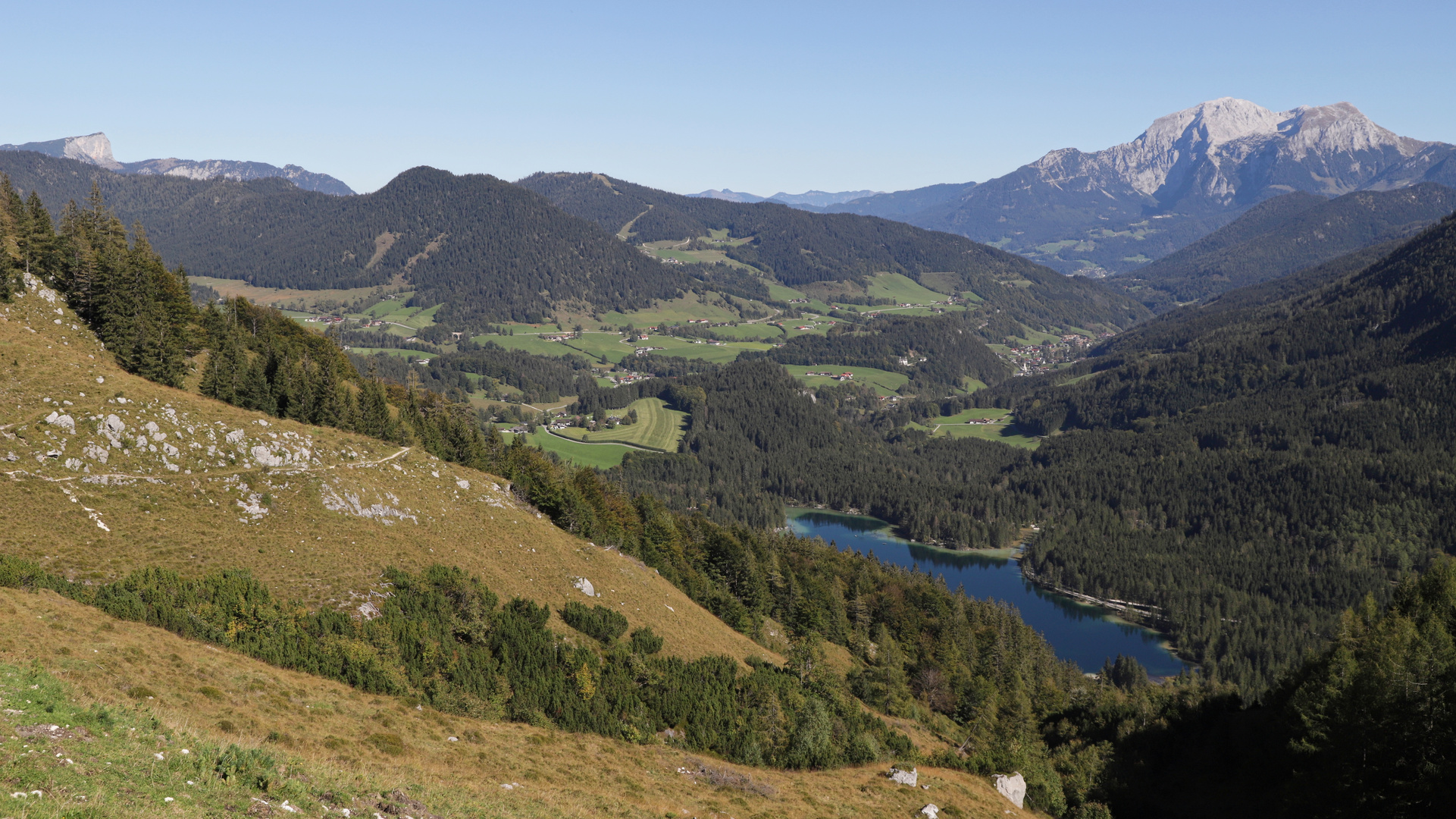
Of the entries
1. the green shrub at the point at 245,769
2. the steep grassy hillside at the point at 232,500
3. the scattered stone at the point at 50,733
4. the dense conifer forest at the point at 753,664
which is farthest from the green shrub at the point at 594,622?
the scattered stone at the point at 50,733

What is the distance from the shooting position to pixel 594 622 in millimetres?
76375

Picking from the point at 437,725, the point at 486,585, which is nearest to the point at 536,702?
the point at 437,725

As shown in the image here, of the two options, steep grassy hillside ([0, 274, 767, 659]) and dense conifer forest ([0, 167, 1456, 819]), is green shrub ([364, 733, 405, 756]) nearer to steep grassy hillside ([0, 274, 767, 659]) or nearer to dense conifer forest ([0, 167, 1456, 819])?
dense conifer forest ([0, 167, 1456, 819])

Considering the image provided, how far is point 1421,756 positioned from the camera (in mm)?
56000

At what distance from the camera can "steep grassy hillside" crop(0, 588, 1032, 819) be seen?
2753 centimetres

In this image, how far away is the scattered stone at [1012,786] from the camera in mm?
73000

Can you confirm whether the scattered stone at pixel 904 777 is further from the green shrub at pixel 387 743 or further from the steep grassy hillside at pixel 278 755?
the green shrub at pixel 387 743

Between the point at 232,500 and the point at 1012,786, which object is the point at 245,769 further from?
the point at 1012,786

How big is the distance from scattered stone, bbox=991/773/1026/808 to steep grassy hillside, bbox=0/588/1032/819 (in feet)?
24.6

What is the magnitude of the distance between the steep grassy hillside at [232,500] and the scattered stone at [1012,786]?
30888 mm

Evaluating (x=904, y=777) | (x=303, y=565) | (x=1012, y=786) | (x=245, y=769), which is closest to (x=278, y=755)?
(x=245, y=769)

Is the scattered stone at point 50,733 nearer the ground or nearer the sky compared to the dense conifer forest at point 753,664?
nearer the sky

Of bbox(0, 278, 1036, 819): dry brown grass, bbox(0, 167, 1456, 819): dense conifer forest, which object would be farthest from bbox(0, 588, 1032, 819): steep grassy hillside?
bbox(0, 167, 1456, 819): dense conifer forest

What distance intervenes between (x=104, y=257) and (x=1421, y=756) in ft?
441
